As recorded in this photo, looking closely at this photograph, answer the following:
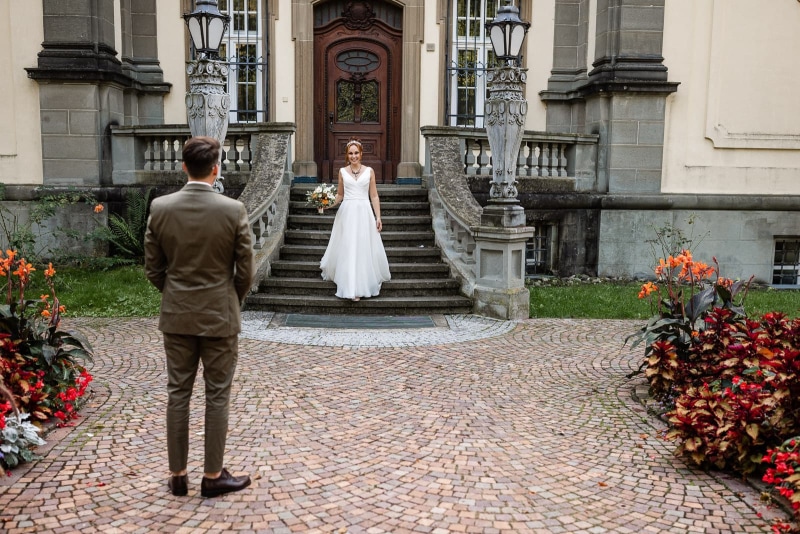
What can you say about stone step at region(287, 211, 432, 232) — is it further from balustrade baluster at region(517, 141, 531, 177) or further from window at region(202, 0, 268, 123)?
window at region(202, 0, 268, 123)

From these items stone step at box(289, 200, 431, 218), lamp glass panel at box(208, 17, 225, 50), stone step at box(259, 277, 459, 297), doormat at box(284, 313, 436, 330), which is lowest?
doormat at box(284, 313, 436, 330)

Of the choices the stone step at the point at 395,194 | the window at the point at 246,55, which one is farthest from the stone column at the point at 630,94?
the window at the point at 246,55

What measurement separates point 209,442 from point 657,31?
37.3 ft

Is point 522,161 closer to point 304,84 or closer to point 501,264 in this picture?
point 501,264

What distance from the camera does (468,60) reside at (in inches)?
563

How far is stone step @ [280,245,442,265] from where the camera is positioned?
10.5 meters

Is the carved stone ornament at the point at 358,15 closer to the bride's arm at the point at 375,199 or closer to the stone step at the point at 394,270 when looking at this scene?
the bride's arm at the point at 375,199

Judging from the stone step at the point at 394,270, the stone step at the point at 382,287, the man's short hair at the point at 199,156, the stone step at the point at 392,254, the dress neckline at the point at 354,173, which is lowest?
the stone step at the point at 382,287

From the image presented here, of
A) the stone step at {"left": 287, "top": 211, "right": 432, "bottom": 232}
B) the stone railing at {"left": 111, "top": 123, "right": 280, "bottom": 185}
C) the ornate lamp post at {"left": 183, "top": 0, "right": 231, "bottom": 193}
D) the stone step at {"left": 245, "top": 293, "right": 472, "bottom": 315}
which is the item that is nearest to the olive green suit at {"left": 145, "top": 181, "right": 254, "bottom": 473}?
the ornate lamp post at {"left": 183, "top": 0, "right": 231, "bottom": 193}

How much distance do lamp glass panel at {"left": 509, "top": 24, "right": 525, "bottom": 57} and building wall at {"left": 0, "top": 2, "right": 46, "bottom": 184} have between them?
26.2 feet

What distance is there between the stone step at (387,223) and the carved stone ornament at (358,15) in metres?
4.83

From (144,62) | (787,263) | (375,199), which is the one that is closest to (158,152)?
(144,62)

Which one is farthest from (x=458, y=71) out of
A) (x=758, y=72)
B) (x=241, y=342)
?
(x=241, y=342)

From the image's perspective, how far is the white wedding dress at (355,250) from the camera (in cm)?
945
